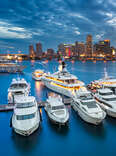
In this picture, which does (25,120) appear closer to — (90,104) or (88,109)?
(88,109)

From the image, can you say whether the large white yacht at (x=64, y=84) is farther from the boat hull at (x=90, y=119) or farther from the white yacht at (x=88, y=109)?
the boat hull at (x=90, y=119)

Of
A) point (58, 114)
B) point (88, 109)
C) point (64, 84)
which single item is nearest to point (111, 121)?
point (88, 109)

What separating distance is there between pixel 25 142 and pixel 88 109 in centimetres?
927

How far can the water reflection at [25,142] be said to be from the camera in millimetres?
14742

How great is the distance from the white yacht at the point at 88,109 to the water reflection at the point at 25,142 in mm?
6951

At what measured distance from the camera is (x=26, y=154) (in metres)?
14.1

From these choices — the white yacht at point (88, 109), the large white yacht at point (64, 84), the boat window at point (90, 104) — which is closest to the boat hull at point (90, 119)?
the white yacht at point (88, 109)

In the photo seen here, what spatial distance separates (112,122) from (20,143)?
12825 mm

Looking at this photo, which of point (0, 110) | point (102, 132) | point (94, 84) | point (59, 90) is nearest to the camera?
point (102, 132)

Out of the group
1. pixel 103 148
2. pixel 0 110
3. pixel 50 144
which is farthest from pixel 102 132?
pixel 0 110

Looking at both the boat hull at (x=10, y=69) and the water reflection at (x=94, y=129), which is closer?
the water reflection at (x=94, y=129)

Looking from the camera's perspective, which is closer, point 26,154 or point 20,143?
point 26,154

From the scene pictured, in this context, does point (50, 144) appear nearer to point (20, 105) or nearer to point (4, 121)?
point (20, 105)

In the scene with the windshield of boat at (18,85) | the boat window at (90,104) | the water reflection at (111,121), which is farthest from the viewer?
the windshield of boat at (18,85)
